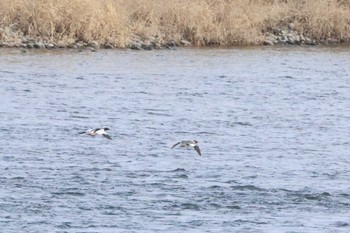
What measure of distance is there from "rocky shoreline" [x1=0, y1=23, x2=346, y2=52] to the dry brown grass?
4.9 inches

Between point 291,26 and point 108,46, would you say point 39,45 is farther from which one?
point 291,26

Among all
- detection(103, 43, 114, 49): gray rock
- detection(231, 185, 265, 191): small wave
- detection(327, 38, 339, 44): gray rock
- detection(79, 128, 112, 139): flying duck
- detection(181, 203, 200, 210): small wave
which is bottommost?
detection(327, 38, 339, 44): gray rock

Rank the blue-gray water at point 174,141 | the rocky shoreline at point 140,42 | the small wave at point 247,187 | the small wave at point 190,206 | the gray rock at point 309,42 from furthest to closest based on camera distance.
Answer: the gray rock at point 309,42 < the rocky shoreline at point 140,42 < the small wave at point 247,187 < the small wave at point 190,206 < the blue-gray water at point 174,141

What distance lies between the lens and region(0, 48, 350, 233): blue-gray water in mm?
14266

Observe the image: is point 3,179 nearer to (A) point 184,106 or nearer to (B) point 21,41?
(A) point 184,106

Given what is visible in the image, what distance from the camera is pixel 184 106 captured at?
2305cm

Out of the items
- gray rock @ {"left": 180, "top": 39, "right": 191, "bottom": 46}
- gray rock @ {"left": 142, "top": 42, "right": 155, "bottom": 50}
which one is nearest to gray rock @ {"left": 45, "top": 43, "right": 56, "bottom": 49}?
gray rock @ {"left": 142, "top": 42, "right": 155, "bottom": 50}

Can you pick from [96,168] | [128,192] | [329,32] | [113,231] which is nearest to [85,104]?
[96,168]

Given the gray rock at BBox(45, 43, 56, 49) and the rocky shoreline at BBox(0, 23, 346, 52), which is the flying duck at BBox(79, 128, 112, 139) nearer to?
the rocky shoreline at BBox(0, 23, 346, 52)

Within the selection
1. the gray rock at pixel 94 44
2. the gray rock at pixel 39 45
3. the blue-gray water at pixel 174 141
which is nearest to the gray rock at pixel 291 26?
the blue-gray water at pixel 174 141

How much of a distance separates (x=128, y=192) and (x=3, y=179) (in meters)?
1.72

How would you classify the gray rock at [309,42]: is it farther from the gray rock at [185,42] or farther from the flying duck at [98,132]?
the flying duck at [98,132]

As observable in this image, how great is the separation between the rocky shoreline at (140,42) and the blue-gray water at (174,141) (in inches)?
27.0

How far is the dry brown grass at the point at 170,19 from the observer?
101 feet
